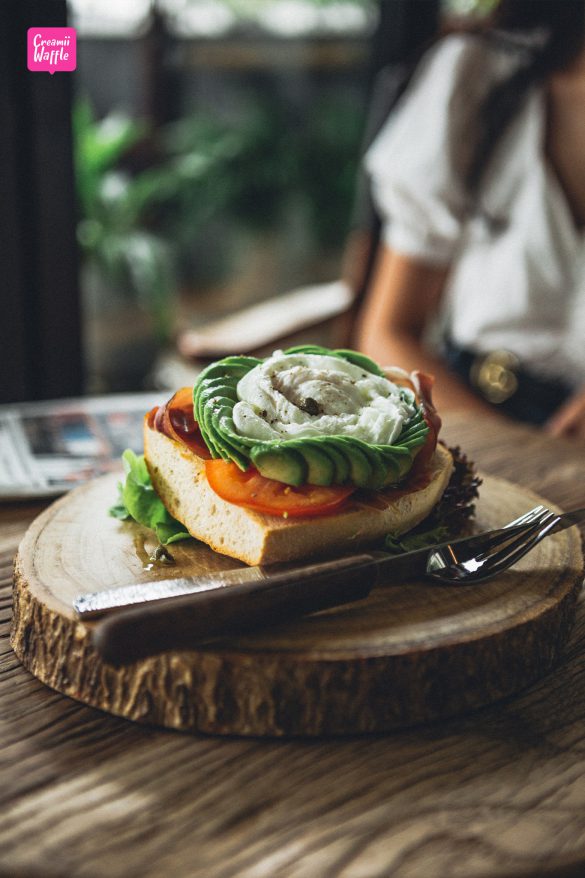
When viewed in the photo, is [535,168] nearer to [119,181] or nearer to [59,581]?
[59,581]

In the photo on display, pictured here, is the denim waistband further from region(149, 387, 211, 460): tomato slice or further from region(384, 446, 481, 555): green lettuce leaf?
region(149, 387, 211, 460): tomato slice

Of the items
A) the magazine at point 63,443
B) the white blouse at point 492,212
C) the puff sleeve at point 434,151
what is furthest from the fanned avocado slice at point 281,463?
the puff sleeve at point 434,151

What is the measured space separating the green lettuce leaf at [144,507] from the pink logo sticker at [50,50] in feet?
4.78

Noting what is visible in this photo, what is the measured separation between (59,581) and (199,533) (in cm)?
24

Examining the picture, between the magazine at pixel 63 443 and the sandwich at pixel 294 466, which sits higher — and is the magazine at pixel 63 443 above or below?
below

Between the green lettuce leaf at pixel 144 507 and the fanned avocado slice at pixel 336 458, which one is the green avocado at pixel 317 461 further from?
the green lettuce leaf at pixel 144 507

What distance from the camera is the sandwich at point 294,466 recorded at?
1223 millimetres

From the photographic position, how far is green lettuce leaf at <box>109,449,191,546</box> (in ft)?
4.44

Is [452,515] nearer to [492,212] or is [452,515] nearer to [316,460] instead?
[316,460]

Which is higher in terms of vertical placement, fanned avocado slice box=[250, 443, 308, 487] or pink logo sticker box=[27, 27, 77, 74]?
pink logo sticker box=[27, 27, 77, 74]

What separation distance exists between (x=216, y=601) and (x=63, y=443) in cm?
104

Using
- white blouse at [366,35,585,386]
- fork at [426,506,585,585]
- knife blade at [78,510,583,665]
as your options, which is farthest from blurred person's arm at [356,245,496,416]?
knife blade at [78,510,583,665]

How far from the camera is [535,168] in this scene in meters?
2.75

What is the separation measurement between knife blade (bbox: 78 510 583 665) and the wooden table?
0.13 m
